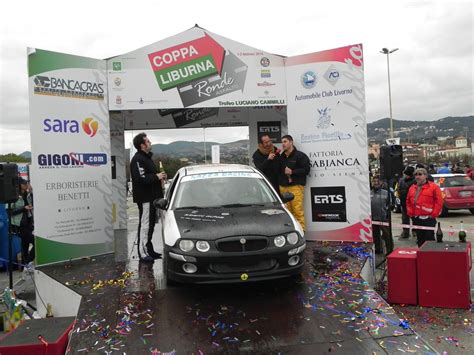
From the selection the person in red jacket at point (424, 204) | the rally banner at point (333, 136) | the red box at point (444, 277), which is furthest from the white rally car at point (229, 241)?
the person in red jacket at point (424, 204)

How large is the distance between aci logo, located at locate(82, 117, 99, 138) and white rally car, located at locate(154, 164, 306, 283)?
2871mm

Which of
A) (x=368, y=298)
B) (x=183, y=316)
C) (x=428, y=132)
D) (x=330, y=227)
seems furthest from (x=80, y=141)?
(x=428, y=132)

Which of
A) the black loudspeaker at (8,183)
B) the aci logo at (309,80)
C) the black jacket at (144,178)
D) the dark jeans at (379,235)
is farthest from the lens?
the dark jeans at (379,235)

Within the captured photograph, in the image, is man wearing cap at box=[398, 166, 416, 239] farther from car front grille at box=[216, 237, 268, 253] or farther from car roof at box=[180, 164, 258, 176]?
car front grille at box=[216, 237, 268, 253]

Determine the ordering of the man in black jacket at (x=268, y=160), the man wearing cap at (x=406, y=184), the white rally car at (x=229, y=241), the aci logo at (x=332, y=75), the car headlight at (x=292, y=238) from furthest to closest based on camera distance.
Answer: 1. the man wearing cap at (x=406, y=184)
2. the man in black jacket at (x=268, y=160)
3. the aci logo at (x=332, y=75)
4. the car headlight at (x=292, y=238)
5. the white rally car at (x=229, y=241)

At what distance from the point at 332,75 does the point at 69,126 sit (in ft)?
16.5

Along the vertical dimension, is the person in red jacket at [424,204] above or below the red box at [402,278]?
above

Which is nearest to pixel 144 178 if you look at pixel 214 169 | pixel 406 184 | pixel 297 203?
pixel 214 169

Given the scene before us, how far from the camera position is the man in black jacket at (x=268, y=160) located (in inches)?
334

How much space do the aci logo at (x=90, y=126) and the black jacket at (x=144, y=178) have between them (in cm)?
163

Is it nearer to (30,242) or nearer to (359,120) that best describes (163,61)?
(359,120)

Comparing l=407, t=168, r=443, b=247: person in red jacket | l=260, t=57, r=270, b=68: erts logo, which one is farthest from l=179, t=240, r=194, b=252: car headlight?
l=260, t=57, r=270, b=68: erts logo

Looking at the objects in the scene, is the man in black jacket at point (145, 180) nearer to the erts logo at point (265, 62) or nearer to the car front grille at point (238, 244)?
the car front grille at point (238, 244)

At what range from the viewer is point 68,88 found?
7.52 metres
